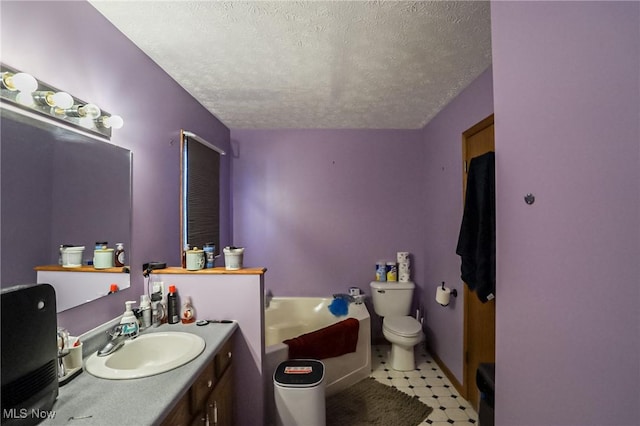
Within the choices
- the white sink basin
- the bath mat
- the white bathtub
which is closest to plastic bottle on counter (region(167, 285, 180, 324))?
the white sink basin

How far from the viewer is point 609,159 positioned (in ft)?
1.97

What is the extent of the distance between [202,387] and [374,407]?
148 centimetres

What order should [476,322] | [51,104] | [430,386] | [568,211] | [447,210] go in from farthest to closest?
[447,210] < [430,386] < [476,322] < [51,104] < [568,211]

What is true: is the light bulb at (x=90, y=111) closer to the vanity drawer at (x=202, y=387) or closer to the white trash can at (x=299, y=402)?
the vanity drawer at (x=202, y=387)

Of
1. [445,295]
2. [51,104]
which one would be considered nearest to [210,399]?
[51,104]

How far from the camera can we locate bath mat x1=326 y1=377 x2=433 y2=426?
1843 mm

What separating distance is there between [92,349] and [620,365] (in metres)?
1.91

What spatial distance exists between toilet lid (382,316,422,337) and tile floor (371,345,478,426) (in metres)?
0.42

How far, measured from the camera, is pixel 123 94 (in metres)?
1.42

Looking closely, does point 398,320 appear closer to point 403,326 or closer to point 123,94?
point 403,326

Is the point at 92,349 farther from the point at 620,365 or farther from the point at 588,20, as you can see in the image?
the point at 588,20

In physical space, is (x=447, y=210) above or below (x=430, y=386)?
above

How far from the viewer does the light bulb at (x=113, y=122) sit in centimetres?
127

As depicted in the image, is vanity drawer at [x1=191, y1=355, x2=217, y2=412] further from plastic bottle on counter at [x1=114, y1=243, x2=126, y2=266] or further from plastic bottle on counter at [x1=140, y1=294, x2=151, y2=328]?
→ plastic bottle on counter at [x1=114, y1=243, x2=126, y2=266]
